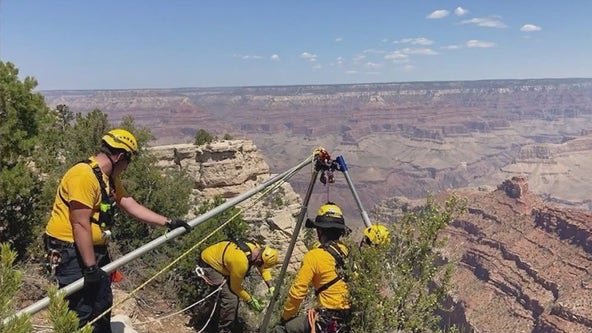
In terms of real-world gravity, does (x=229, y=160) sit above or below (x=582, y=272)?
above

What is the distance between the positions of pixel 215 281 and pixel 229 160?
23.5 metres

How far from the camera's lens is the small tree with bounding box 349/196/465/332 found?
530cm

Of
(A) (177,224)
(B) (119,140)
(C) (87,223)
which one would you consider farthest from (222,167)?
(C) (87,223)

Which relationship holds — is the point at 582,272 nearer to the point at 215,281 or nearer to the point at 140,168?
the point at 140,168

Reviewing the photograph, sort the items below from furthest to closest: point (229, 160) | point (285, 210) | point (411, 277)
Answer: point (229, 160) → point (285, 210) → point (411, 277)

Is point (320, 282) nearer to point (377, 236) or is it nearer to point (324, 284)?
point (324, 284)

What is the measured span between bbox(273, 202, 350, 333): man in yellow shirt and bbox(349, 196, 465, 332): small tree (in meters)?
0.21

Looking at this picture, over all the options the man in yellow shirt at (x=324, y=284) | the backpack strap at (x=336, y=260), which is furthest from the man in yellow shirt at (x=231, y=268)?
the backpack strap at (x=336, y=260)

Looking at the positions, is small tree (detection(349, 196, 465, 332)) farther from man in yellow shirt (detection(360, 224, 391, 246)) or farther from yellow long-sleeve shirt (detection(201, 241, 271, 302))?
yellow long-sleeve shirt (detection(201, 241, 271, 302))

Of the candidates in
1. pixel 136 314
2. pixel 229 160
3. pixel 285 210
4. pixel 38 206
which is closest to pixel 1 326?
pixel 136 314

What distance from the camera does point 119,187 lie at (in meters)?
4.93

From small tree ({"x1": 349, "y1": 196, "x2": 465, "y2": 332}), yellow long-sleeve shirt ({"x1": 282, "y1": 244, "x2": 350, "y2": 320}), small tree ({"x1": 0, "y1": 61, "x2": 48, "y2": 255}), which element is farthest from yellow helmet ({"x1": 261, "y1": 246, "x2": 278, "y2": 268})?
small tree ({"x1": 0, "y1": 61, "x2": 48, "y2": 255})

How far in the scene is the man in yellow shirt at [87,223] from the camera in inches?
159

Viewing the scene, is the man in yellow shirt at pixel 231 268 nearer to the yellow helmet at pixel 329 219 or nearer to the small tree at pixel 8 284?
the yellow helmet at pixel 329 219
